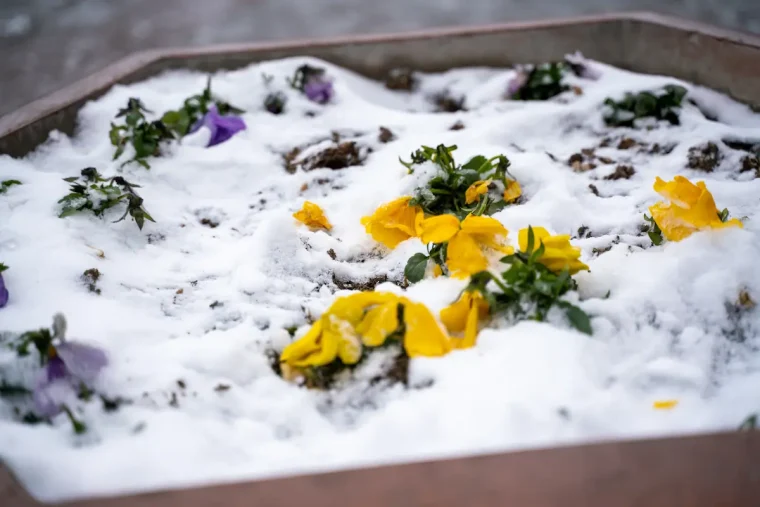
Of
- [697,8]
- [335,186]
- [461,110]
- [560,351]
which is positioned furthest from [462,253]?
[697,8]

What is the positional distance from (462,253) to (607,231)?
0.39 m

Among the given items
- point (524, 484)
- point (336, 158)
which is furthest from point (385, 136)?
point (524, 484)

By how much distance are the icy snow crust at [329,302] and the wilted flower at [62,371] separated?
2cm

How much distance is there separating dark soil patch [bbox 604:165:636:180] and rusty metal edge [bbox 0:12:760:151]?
1.72 ft

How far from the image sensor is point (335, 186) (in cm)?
152

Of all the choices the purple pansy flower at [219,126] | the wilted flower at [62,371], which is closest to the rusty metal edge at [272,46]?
the purple pansy flower at [219,126]

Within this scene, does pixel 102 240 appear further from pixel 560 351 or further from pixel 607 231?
pixel 607 231

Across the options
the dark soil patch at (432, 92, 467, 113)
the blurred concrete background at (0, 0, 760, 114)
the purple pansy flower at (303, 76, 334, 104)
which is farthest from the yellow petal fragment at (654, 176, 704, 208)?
the blurred concrete background at (0, 0, 760, 114)

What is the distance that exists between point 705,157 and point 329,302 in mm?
933

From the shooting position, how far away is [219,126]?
169 centimetres

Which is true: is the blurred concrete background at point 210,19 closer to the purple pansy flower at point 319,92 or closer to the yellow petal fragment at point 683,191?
the purple pansy flower at point 319,92

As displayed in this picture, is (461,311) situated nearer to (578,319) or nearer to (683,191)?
Result: (578,319)

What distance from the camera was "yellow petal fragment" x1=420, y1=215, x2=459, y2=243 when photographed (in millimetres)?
1049

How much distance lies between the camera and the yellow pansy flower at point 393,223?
49.3 inches
